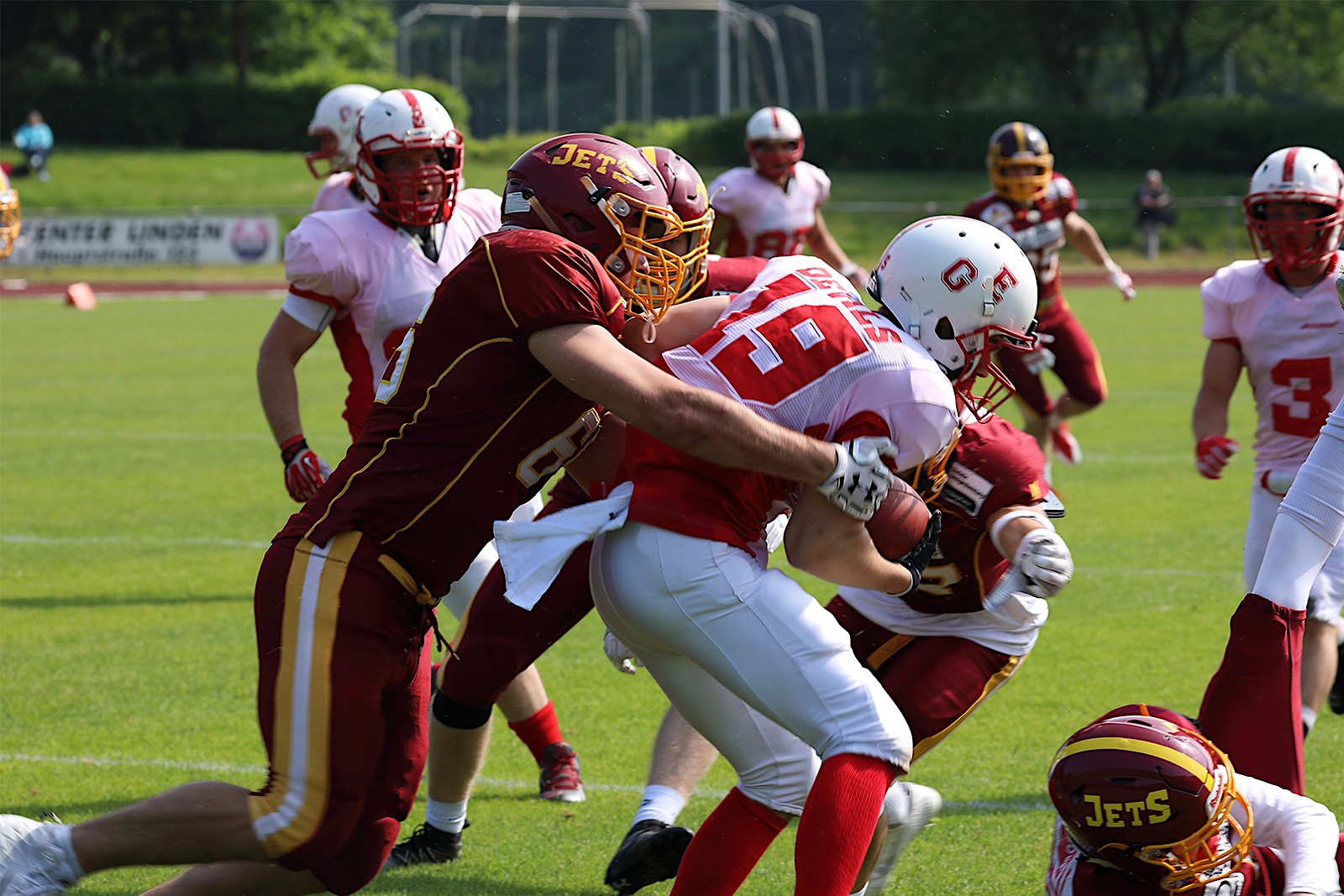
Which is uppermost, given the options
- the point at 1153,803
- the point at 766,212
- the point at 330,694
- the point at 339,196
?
the point at 339,196

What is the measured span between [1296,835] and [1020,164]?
7171mm

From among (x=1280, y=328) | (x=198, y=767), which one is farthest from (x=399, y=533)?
(x=1280, y=328)

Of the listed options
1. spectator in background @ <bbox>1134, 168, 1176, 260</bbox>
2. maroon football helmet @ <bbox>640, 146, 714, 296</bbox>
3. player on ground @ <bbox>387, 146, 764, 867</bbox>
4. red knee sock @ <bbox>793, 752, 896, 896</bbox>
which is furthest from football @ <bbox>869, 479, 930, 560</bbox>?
spectator in background @ <bbox>1134, 168, 1176, 260</bbox>

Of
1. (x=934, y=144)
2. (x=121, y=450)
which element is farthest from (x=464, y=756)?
(x=934, y=144)

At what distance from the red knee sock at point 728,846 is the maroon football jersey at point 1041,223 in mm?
6593

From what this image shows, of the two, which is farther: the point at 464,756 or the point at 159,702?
the point at 159,702

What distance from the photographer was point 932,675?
12.0 feet

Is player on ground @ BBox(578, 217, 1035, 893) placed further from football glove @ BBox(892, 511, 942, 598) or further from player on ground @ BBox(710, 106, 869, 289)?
player on ground @ BBox(710, 106, 869, 289)

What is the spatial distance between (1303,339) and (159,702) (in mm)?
4166

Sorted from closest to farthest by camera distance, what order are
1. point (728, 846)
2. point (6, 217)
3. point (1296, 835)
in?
point (1296, 835)
point (728, 846)
point (6, 217)

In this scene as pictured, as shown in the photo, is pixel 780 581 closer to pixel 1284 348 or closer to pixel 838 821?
pixel 838 821

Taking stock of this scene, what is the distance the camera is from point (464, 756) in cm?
416

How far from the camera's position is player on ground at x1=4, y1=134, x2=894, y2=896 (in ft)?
9.72

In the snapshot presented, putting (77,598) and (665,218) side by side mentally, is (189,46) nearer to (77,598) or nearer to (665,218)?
(77,598)
